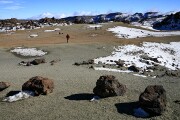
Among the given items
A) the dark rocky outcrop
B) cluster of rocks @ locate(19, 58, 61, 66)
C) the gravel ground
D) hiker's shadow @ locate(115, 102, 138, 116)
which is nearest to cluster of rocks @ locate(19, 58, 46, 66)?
cluster of rocks @ locate(19, 58, 61, 66)

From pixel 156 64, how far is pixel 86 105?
15470 mm

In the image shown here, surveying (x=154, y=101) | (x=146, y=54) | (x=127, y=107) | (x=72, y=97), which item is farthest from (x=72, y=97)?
(x=146, y=54)

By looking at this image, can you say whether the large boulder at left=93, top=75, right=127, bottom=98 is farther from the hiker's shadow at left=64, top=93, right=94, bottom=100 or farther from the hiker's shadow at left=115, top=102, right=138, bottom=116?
the hiker's shadow at left=115, top=102, right=138, bottom=116

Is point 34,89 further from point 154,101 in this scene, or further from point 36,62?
point 36,62

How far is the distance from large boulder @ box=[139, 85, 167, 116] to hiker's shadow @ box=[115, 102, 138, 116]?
0.72 m

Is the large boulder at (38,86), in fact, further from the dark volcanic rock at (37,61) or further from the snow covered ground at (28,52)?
the snow covered ground at (28,52)

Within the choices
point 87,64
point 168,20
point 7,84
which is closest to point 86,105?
point 7,84

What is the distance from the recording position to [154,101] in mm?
16906

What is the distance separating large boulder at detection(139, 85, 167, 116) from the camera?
1690cm

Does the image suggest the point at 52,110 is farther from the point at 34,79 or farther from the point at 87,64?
the point at 87,64

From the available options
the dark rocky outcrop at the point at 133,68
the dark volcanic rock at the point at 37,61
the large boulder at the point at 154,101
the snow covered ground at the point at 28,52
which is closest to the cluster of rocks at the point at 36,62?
the dark volcanic rock at the point at 37,61

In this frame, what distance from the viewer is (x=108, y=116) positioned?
1684cm

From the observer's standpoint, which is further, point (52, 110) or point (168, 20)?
point (168, 20)

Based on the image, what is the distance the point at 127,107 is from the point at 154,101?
1.89 metres
